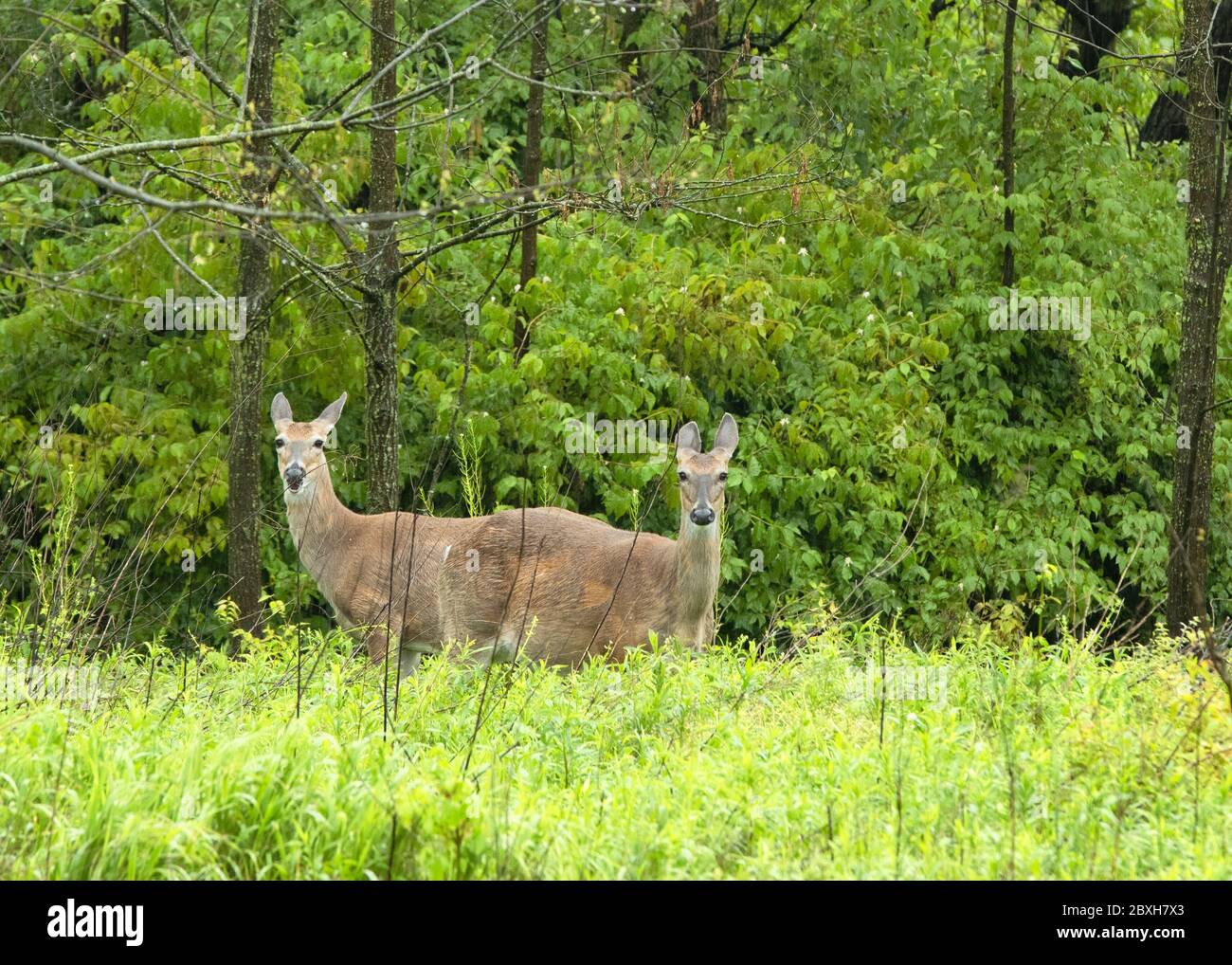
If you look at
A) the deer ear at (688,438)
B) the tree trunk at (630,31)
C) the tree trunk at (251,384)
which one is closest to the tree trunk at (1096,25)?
the tree trunk at (630,31)

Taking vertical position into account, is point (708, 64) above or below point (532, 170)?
above

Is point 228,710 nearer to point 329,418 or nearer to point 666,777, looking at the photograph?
point 666,777

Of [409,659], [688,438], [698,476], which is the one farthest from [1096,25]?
[409,659]

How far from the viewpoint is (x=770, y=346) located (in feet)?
41.9

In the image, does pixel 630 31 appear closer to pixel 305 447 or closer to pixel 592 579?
pixel 305 447

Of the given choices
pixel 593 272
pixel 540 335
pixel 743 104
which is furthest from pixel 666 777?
pixel 743 104

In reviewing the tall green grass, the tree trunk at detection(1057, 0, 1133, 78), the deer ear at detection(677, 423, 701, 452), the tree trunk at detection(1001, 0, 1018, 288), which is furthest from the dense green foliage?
the tall green grass

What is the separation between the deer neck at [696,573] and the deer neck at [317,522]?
2.51m

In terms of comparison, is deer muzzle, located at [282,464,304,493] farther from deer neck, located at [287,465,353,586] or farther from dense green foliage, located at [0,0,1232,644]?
dense green foliage, located at [0,0,1232,644]

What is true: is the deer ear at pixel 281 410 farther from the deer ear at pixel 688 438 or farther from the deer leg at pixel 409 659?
the deer ear at pixel 688 438

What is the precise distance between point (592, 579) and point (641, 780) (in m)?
3.71

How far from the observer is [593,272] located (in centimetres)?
1305

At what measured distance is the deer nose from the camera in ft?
29.0
